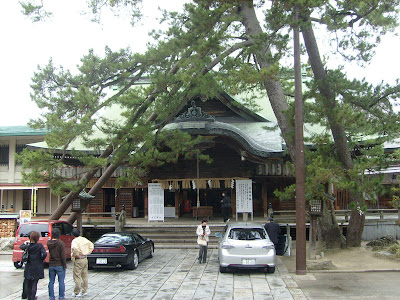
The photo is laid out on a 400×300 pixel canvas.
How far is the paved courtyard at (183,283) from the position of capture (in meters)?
9.28

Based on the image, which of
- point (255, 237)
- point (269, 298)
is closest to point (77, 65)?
point (255, 237)

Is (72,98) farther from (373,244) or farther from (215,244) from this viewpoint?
(373,244)

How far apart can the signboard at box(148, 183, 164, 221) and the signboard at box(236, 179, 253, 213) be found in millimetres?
4104

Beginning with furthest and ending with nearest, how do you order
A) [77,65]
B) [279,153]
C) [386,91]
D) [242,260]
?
[279,153] → [77,65] → [386,91] → [242,260]

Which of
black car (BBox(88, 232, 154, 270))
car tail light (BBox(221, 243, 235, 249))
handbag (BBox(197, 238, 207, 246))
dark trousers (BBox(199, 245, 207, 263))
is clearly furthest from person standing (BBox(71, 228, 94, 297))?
dark trousers (BBox(199, 245, 207, 263))

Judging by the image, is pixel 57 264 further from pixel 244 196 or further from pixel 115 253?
pixel 244 196

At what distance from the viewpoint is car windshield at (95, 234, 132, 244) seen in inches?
489

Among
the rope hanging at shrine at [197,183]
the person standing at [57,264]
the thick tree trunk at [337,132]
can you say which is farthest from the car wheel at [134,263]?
the rope hanging at shrine at [197,183]

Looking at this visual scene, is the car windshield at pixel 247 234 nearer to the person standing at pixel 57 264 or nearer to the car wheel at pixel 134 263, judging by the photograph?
the car wheel at pixel 134 263

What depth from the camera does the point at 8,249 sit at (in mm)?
16719

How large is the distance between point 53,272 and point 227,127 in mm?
11791

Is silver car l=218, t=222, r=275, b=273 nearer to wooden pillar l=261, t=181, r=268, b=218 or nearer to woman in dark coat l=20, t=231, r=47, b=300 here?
woman in dark coat l=20, t=231, r=47, b=300

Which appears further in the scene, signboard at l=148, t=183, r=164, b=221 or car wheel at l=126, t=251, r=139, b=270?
signboard at l=148, t=183, r=164, b=221

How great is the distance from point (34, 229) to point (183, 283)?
20.0 ft
